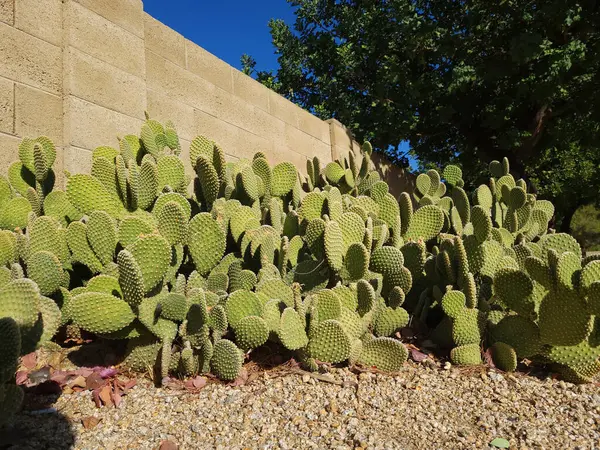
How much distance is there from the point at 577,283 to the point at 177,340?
2006mm

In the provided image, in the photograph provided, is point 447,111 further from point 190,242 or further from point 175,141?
point 190,242

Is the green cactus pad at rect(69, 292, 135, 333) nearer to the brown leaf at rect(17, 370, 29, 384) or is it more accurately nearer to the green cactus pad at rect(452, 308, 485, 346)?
the brown leaf at rect(17, 370, 29, 384)

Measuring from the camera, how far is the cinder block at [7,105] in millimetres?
3205

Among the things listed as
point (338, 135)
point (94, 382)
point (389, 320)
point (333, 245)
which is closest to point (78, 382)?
point (94, 382)

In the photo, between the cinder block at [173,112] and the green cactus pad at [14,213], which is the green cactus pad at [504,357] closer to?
the green cactus pad at [14,213]

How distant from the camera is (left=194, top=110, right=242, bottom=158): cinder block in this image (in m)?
4.81

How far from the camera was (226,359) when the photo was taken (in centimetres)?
240

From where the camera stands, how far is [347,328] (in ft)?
8.68

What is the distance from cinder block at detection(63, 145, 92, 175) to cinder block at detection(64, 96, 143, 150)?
0.04m

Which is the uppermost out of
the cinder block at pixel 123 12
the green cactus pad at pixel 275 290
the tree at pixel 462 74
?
the tree at pixel 462 74

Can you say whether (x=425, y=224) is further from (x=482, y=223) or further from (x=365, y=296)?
(x=365, y=296)

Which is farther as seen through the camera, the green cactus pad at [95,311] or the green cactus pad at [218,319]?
the green cactus pad at [218,319]

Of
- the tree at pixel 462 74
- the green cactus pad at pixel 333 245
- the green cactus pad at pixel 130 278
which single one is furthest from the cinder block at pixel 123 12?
the tree at pixel 462 74

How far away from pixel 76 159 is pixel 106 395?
1.86 meters
